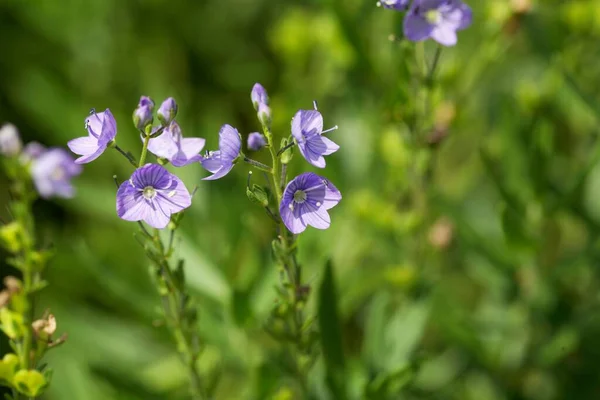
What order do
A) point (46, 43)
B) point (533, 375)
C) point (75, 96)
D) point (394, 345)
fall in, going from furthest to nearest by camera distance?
1. point (46, 43)
2. point (75, 96)
3. point (533, 375)
4. point (394, 345)

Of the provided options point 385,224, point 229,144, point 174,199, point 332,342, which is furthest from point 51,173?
point 385,224

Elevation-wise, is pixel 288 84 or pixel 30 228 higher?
pixel 288 84

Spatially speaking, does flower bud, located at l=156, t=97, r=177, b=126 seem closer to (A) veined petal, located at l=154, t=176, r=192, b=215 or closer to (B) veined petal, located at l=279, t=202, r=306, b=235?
(A) veined petal, located at l=154, t=176, r=192, b=215

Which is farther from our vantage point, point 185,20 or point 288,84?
point 185,20

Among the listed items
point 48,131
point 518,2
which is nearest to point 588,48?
point 518,2

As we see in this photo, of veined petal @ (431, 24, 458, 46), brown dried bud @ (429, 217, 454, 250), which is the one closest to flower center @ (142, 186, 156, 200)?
veined petal @ (431, 24, 458, 46)

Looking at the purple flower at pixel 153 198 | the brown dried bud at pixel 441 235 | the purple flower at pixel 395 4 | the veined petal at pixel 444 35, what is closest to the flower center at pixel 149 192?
the purple flower at pixel 153 198

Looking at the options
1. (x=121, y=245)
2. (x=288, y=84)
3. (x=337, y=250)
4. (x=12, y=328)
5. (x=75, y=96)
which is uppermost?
(x=75, y=96)

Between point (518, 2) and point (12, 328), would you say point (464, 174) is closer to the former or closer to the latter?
point (518, 2)
